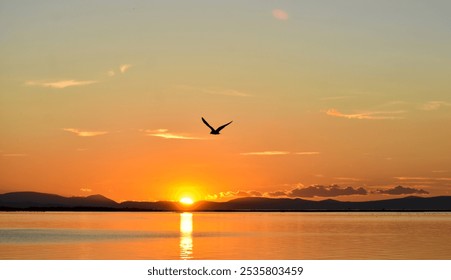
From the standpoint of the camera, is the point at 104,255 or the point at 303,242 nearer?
the point at 104,255

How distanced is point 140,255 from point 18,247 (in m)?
13.2

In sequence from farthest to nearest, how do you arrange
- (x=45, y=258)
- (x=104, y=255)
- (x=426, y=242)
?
(x=426, y=242) → (x=104, y=255) → (x=45, y=258)

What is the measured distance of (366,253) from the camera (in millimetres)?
60969

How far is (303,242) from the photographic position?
246ft

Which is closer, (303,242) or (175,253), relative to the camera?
(175,253)

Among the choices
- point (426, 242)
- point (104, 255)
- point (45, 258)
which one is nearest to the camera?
point (45, 258)

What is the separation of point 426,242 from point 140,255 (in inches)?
1156
